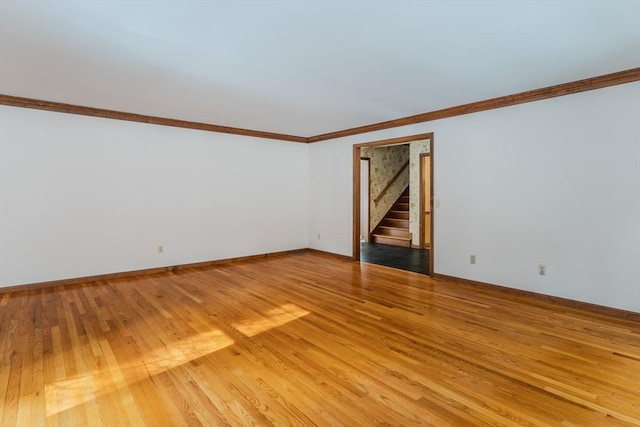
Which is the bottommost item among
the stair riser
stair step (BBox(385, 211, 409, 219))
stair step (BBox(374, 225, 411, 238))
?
the stair riser

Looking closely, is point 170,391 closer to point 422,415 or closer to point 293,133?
point 422,415

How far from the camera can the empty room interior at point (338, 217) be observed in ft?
6.52

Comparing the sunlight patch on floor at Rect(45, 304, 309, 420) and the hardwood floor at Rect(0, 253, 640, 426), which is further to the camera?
the sunlight patch on floor at Rect(45, 304, 309, 420)

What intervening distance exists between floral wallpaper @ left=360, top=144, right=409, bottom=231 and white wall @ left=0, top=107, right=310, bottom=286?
2.60 meters

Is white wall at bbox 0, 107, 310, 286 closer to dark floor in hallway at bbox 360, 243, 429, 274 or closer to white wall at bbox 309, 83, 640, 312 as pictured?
dark floor in hallway at bbox 360, 243, 429, 274

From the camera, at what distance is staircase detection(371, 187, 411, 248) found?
25.1ft

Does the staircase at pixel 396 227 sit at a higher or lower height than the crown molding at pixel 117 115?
lower

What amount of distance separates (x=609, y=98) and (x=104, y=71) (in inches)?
191

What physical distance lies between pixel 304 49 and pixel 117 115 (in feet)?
10.9

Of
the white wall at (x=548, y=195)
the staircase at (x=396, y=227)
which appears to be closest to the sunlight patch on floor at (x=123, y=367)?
the white wall at (x=548, y=195)

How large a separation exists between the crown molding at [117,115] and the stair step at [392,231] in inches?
141

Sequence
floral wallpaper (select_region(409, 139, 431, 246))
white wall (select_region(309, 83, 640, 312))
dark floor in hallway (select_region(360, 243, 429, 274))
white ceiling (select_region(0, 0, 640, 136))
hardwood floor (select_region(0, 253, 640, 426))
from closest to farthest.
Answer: hardwood floor (select_region(0, 253, 640, 426)) < white ceiling (select_region(0, 0, 640, 136)) < white wall (select_region(309, 83, 640, 312)) < dark floor in hallway (select_region(360, 243, 429, 274)) < floral wallpaper (select_region(409, 139, 431, 246))

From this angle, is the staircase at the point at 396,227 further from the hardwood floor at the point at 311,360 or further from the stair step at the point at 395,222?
the hardwood floor at the point at 311,360

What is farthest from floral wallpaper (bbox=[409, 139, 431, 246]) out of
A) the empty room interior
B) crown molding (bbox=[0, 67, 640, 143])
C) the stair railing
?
crown molding (bbox=[0, 67, 640, 143])
